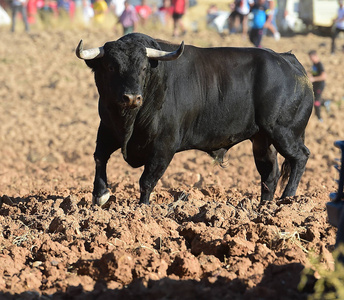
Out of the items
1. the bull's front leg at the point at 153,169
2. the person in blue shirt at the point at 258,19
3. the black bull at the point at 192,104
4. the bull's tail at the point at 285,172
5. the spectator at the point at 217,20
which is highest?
the black bull at the point at 192,104

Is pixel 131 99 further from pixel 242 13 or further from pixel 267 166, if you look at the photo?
pixel 242 13

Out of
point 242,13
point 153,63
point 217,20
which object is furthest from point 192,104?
point 217,20

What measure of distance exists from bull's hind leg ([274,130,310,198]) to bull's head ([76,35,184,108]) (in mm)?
1847

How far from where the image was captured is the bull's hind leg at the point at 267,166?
789 centimetres

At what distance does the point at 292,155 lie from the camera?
25.0 ft

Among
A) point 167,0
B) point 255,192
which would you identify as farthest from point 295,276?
point 167,0

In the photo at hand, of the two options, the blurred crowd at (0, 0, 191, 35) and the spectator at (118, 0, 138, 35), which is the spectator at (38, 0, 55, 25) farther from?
the spectator at (118, 0, 138, 35)

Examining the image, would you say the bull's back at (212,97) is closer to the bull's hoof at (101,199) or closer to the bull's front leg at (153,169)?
the bull's front leg at (153,169)

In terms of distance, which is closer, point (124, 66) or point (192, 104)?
point (124, 66)

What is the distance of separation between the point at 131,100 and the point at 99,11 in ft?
66.5

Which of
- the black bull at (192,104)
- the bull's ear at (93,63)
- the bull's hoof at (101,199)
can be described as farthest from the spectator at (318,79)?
the bull's ear at (93,63)

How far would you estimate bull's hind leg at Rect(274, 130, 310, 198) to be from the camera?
24.7ft

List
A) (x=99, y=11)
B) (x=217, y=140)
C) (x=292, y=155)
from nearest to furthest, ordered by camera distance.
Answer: (x=217, y=140) < (x=292, y=155) < (x=99, y=11)

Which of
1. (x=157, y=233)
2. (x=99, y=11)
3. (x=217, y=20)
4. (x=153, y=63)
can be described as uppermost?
(x=153, y=63)
